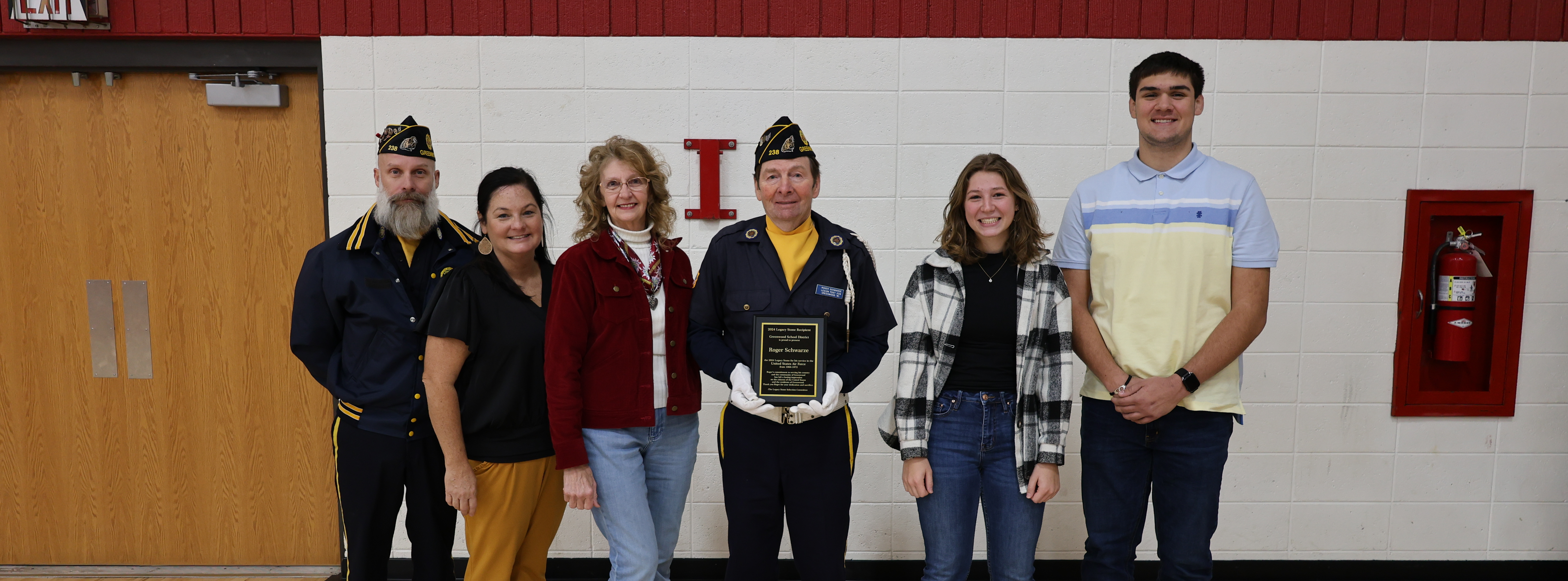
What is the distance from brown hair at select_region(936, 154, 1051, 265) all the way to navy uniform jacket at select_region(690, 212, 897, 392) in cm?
25

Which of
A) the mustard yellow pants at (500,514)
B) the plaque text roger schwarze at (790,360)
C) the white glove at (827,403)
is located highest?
the plaque text roger schwarze at (790,360)

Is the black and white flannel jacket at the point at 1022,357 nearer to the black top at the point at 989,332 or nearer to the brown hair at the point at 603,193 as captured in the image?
the black top at the point at 989,332

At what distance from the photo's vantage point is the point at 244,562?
354cm

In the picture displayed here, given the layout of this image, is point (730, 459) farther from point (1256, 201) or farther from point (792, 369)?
point (1256, 201)

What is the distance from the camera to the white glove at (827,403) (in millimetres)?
2102

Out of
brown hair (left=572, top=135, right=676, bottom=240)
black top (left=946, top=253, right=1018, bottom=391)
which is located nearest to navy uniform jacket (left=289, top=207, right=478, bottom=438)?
brown hair (left=572, top=135, right=676, bottom=240)

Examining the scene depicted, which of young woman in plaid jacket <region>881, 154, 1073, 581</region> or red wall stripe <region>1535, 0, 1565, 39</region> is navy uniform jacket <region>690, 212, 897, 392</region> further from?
red wall stripe <region>1535, 0, 1565, 39</region>

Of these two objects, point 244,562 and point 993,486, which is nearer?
point 993,486

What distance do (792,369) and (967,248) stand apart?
2.00ft

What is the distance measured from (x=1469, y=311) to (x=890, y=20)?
2.66 m

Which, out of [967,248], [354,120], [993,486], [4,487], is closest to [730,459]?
[993,486]

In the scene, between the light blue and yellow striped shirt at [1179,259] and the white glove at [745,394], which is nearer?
the white glove at [745,394]

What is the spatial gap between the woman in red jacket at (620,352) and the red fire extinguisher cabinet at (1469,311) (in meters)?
3.08

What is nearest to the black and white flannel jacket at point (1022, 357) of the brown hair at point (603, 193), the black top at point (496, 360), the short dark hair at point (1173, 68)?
the short dark hair at point (1173, 68)
